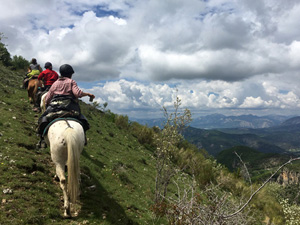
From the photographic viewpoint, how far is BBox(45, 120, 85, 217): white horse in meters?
4.73

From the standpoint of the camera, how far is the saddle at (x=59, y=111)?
5.52 metres

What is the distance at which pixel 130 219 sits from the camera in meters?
6.64

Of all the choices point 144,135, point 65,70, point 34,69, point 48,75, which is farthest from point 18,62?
point 65,70

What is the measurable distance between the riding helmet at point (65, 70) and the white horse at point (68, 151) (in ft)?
6.12

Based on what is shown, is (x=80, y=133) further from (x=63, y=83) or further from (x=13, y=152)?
(x=13, y=152)

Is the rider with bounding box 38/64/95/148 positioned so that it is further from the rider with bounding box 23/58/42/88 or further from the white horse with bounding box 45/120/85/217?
the rider with bounding box 23/58/42/88

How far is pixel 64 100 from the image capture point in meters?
5.82

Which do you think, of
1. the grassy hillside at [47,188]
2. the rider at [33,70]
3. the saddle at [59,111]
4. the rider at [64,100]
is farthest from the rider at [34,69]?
the saddle at [59,111]

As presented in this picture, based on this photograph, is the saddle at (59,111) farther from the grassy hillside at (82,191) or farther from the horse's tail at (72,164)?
the grassy hillside at (82,191)

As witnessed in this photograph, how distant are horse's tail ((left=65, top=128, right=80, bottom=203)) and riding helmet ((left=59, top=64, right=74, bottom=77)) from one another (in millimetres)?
2261

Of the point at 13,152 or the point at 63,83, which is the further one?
the point at 13,152

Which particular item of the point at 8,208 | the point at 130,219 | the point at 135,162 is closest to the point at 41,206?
the point at 8,208

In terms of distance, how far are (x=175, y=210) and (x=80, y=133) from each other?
326cm

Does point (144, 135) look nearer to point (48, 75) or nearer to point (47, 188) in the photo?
point (48, 75)
